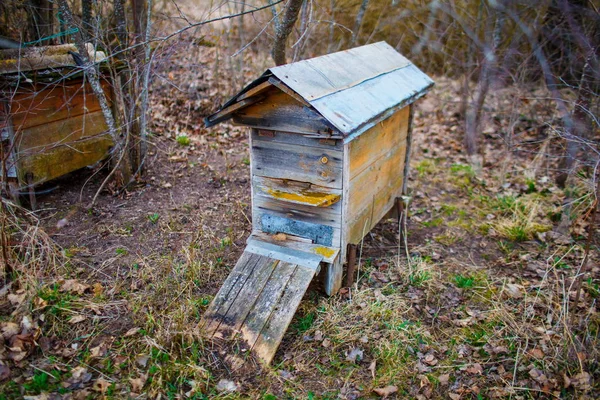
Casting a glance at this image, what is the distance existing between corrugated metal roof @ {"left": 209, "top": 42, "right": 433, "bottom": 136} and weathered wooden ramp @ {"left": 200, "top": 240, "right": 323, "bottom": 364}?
1.33 metres

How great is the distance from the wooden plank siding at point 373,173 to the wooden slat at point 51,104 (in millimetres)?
3086

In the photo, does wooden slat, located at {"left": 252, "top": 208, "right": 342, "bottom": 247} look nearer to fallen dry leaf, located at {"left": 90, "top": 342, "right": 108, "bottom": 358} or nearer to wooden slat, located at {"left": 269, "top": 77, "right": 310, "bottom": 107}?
wooden slat, located at {"left": 269, "top": 77, "right": 310, "bottom": 107}

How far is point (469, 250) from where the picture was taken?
595 cm

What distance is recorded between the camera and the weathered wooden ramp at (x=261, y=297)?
Answer: 161 inches

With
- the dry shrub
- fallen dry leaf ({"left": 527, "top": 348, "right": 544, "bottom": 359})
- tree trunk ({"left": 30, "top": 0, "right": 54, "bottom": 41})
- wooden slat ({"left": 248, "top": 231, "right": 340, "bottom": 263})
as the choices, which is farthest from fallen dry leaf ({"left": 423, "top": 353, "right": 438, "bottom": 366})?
tree trunk ({"left": 30, "top": 0, "right": 54, "bottom": 41})

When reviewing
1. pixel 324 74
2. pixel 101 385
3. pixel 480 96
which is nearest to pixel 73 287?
pixel 101 385

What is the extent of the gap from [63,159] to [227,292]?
2.93 metres

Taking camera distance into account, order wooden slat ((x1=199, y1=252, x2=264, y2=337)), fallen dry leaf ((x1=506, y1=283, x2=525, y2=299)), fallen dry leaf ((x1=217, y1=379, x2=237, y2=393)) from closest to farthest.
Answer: fallen dry leaf ((x1=217, y1=379, x2=237, y2=393)), wooden slat ((x1=199, y1=252, x2=264, y2=337)), fallen dry leaf ((x1=506, y1=283, x2=525, y2=299))

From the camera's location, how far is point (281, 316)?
13.8 ft

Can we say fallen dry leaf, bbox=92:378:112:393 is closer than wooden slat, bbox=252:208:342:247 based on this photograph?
Yes

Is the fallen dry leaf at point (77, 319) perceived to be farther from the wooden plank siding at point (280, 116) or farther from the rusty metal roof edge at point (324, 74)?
the rusty metal roof edge at point (324, 74)

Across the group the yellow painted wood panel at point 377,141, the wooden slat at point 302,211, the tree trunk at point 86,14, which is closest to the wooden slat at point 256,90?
the yellow painted wood panel at point 377,141

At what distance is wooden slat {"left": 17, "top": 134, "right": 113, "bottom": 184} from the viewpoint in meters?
5.52

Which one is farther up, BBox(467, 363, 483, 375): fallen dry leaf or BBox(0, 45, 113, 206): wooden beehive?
BBox(0, 45, 113, 206): wooden beehive
